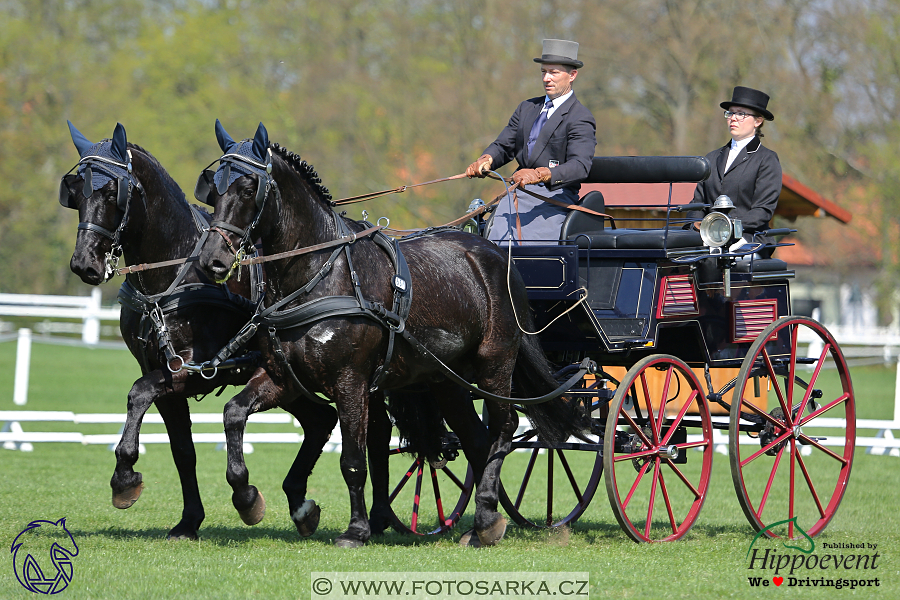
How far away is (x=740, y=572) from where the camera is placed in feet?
18.2

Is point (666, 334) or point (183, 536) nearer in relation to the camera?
point (183, 536)

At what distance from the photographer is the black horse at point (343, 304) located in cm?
551

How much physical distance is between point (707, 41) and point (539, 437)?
2320 cm

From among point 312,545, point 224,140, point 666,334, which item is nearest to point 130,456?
point 312,545

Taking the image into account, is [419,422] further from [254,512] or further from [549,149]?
[549,149]

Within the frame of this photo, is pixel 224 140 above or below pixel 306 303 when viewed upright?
above

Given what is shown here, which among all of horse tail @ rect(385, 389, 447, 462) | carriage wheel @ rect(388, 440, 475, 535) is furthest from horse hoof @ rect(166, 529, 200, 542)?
horse tail @ rect(385, 389, 447, 462)

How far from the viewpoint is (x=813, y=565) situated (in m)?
5.81

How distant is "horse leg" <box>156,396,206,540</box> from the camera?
20.9 ft

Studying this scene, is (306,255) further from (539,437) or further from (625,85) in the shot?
(625,85)

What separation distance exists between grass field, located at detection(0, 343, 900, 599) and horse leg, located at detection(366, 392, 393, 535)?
137 mm

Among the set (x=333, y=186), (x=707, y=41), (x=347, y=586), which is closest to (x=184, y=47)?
(x=333, y=186)

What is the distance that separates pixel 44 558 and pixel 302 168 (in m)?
2.39

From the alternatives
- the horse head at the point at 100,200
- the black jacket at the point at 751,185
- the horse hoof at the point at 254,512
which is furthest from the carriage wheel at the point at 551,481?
the horse head at the point at 100,200
